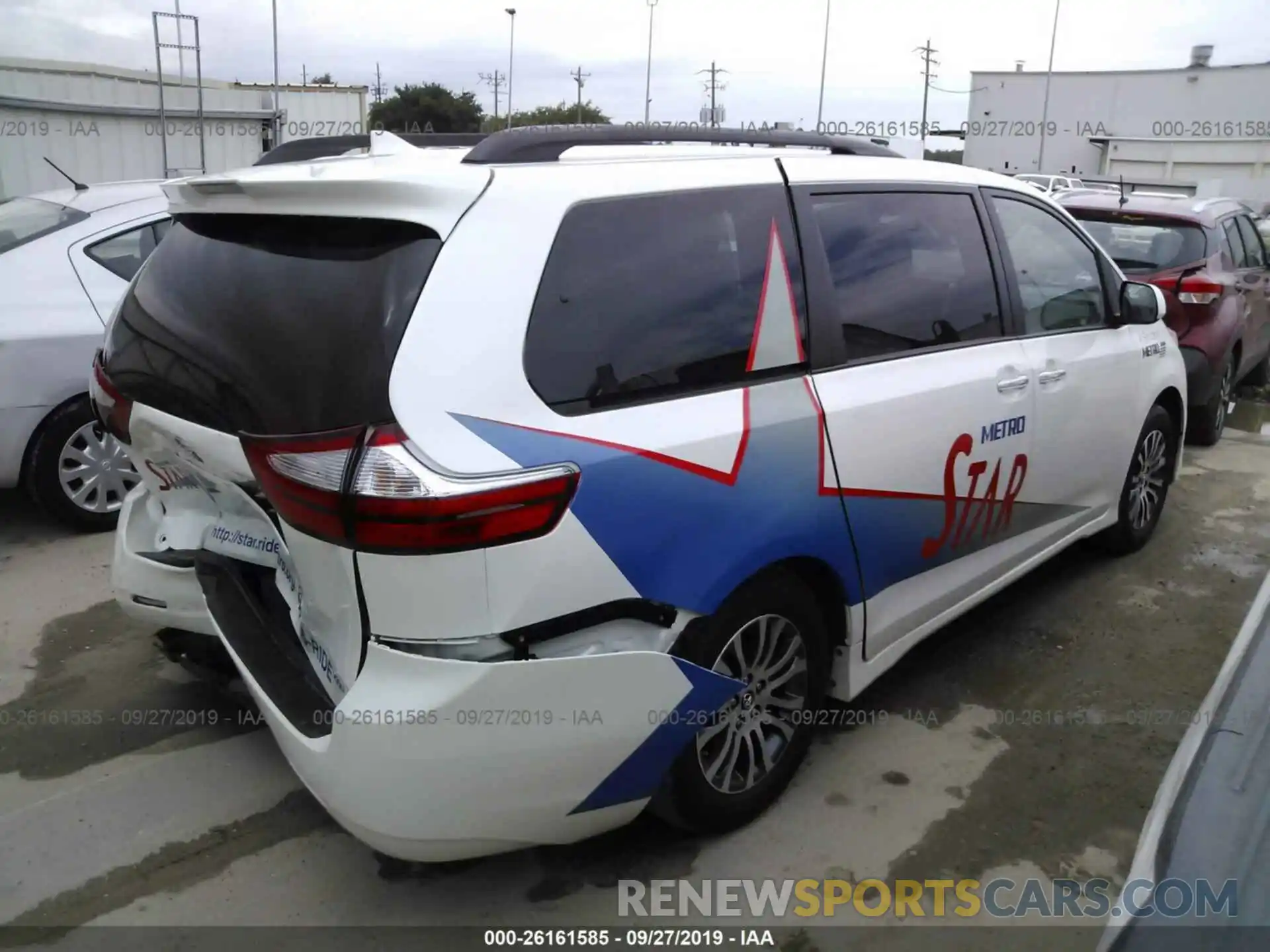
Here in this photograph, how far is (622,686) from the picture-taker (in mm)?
2266

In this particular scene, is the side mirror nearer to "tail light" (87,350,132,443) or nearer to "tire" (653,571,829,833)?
"tire" (653,571,829,833)

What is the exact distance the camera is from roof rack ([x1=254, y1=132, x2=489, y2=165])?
3.16 m

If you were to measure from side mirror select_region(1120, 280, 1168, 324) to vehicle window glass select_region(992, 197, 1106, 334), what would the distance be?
146 millimetres

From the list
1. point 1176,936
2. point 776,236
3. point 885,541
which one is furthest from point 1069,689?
point 1176,936

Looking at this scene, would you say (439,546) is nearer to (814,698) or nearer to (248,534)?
(248,534)

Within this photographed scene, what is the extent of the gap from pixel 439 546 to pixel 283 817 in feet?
4.49

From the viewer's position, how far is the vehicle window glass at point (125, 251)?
199 inches

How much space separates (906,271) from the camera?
322 centimetres

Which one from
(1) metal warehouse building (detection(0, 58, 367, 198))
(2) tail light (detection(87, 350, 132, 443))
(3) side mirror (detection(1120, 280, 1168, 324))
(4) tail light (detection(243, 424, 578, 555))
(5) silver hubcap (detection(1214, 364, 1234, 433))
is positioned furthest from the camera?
(1) metal warehouse building (detection(0, 58, 367, 198))

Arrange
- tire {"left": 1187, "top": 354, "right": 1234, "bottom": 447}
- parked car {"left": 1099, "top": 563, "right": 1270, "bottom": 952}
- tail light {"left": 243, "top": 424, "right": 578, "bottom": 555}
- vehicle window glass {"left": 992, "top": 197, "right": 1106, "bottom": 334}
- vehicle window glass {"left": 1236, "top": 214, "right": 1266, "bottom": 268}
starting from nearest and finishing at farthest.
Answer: parked car {"left": 1099, "top": 563, "right": 1270, "bottom": 952}
tail light {"left": 243, "top": 424, "right": 578, "bottom": 555}
vehicle window glass {"left": 992, "top": 197, "right": 1106, "bottom": 334}
tire {"left": 1187, "top": 354, "right": 1234, "bottom": 447}
vehicle window glass {"left": 1236, "top": 214, "right": 1266, "bottom": 268}

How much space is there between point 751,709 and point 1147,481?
3.05 meters

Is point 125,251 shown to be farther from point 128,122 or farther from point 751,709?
point 128,122

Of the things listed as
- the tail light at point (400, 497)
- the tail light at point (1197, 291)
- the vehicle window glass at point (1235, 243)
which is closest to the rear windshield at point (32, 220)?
the tail light at point (400, 497)

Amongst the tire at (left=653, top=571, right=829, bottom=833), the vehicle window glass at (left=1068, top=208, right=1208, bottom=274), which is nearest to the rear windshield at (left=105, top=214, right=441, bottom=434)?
the tire at (left=653, top=571, right=829, bottom=833)
